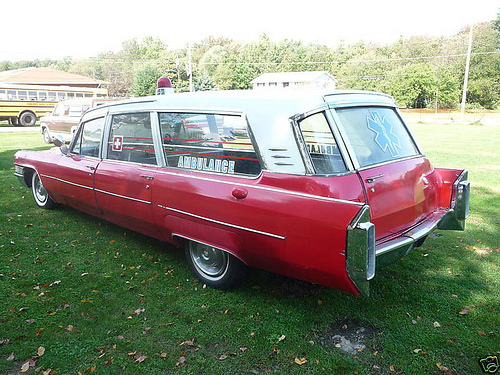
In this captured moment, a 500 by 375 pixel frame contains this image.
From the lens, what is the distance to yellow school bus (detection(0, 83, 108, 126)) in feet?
78.8

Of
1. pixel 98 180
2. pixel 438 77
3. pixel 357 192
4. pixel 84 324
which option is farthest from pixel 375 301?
pixel 438 77

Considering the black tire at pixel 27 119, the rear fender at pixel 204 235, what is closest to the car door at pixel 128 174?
the rear fender at pixel 204 235

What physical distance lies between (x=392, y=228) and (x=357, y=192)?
56 centimetres

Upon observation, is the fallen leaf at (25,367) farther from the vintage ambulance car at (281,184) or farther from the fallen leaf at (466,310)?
the fallen leaf at (466,310)

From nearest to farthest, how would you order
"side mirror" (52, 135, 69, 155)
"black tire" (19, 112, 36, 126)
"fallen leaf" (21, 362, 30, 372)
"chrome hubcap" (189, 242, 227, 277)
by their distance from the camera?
"fallen leaf" (21, 362, 30, 372), "chrome hubcap" (189, 242, 227, 277), "side mirror" (52, 135, 69, 155), "black tire" (19, 112, 36, 126)

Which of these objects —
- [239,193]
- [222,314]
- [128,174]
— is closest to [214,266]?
[222,314]

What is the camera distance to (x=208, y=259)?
3924 millimetres

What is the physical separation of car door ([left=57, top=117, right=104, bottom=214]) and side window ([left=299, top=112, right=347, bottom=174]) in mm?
2879

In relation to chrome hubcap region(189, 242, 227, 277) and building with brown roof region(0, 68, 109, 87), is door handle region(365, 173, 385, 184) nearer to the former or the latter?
chrome hubcap region(189, 242, 227, 277)

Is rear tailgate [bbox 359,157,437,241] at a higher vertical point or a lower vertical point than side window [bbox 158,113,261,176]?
lower

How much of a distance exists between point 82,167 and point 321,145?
3292mm

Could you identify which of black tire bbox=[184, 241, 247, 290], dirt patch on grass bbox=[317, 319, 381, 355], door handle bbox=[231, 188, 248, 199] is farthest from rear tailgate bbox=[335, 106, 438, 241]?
black tire bbox=[184, 241, 247, 290]

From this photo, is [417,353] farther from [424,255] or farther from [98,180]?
[98,180]

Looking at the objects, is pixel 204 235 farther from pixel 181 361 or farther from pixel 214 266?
pixel 181 361
